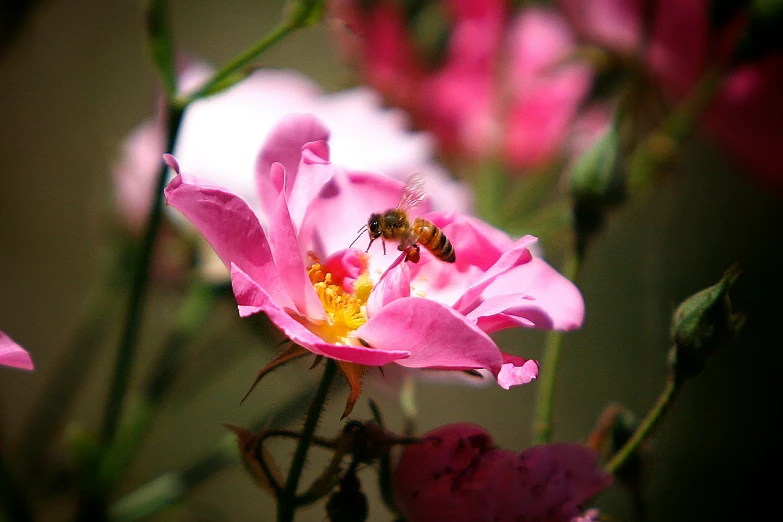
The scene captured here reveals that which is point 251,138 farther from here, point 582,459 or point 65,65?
point 65,65

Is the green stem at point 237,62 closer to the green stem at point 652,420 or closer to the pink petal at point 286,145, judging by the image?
the pink petal at point 286,145

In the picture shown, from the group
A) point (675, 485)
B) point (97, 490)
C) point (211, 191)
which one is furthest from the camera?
point (675, 485)

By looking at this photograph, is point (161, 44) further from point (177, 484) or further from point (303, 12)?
point (177, 484)

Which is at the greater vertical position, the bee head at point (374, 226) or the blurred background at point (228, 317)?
the bee head at point (374, 226)

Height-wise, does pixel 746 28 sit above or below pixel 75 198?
above

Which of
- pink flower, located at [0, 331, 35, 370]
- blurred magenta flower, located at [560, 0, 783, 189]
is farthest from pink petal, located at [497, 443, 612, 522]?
blurred magenta flower, located at [560, 0, 783, 189]

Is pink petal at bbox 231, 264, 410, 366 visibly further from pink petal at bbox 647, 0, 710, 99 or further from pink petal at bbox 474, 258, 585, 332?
pink petal at bbox 647, 0, 710, 99

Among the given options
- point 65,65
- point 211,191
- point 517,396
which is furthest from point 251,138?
point 65,65

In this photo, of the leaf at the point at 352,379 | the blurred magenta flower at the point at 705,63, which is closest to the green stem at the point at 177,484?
the leaf at the point at 352,379
